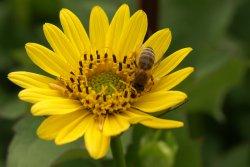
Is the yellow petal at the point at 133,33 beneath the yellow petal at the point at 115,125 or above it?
above

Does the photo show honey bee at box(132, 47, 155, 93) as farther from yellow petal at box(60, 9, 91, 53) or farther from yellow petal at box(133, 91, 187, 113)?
yellow petal at box(60, 9, 91, 53)

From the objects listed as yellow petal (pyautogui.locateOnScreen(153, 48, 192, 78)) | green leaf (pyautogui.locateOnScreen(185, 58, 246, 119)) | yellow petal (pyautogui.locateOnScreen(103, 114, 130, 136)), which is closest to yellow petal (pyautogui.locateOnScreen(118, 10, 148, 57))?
yellow petal (pyautogui.locateOnScreen(153, 48, 192, 78))

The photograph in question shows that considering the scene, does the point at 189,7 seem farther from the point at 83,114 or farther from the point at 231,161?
the point at 83,114

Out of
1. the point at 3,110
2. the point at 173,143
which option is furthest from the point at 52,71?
the point at 3,110

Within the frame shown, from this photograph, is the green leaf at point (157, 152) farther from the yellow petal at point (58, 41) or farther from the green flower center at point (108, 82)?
the yellow petal at point (58, 41)

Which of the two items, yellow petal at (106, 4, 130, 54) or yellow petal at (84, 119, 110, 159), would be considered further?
yellow petal at (106, 4, 130, 54)

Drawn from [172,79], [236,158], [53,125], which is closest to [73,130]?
[53,125]

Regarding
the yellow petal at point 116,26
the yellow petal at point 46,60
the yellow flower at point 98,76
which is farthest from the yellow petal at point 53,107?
the yellow petal at point 116,26
